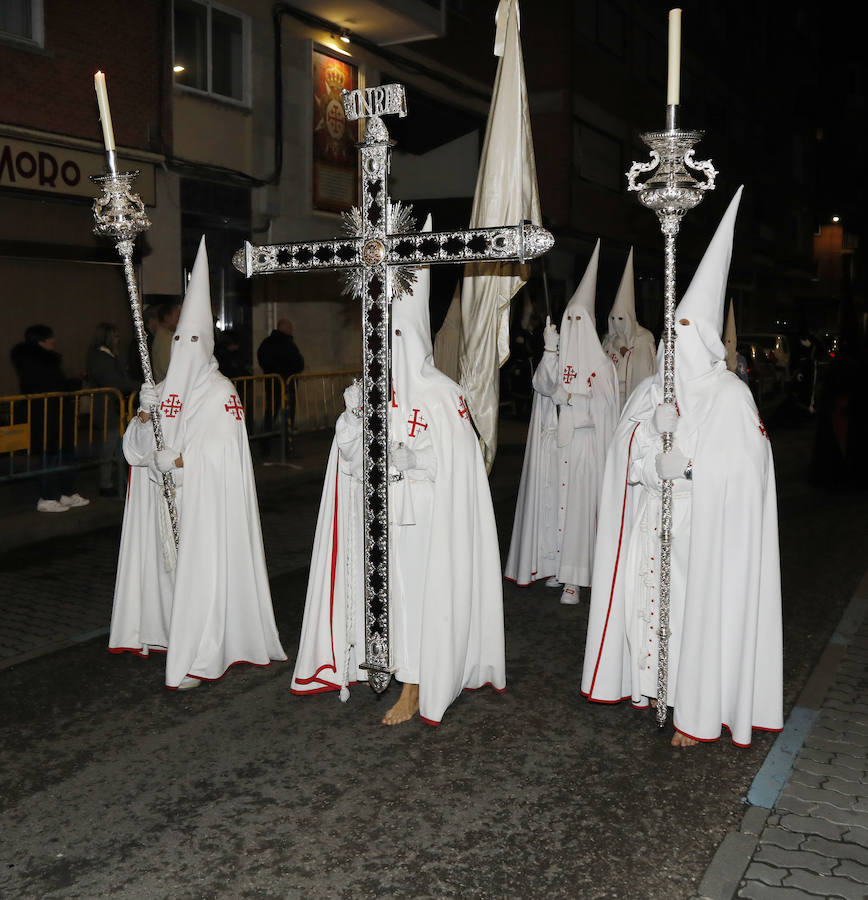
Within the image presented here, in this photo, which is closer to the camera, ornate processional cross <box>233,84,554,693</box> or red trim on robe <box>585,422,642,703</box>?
ornate processional cross <box>233,84,554,693</box>

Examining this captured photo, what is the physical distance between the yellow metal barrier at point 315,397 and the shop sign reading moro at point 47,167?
3603 mm

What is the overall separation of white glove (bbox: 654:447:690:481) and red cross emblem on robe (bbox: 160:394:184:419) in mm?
2912

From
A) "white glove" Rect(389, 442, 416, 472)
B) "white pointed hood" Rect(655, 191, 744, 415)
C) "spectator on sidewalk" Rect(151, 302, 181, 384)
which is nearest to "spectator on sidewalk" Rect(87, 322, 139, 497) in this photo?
"spectator on sidewalk" Rect(151, 302, 181, 384)

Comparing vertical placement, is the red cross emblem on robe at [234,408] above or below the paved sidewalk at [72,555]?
above

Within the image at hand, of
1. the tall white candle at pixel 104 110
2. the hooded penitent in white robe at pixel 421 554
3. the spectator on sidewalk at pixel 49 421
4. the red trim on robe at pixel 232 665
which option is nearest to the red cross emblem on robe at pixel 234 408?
the hooded penitent in white robe at pixel 421 554

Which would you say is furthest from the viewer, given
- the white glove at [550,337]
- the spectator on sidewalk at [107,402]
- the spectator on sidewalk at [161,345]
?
the spectator on sidewalk at [161,345]

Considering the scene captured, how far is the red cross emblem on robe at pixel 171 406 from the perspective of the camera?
6.10 metres

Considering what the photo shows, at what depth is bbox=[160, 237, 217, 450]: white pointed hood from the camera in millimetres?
5945

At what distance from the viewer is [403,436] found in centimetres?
536

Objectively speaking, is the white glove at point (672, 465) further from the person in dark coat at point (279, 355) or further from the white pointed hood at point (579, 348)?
the person in dark coat at point (279, 355)

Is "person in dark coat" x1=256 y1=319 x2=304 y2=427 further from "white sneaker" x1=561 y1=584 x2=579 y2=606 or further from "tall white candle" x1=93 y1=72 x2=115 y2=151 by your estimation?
"tall white candle" x1=93 y1=72 x2=115 y2=151

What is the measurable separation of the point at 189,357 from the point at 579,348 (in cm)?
345

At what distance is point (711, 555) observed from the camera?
4.98 m

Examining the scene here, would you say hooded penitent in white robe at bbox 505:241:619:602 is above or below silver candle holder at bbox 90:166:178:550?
below
